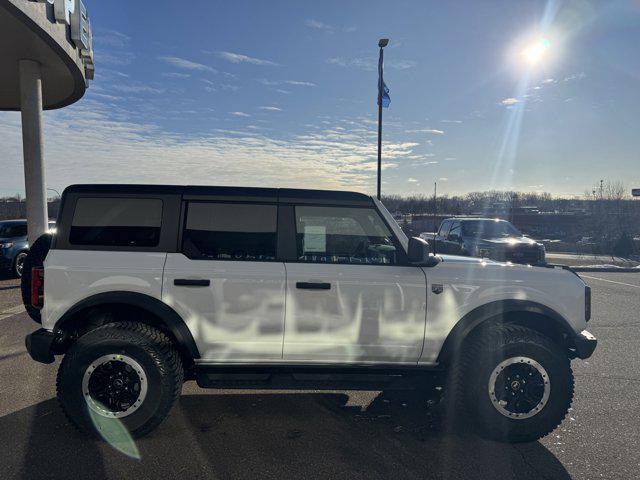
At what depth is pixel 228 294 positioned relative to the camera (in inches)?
132

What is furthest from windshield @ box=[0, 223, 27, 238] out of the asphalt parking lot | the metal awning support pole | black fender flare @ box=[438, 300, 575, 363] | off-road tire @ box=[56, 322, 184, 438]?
black fender flare @ box=[438, 300, 575, 363]

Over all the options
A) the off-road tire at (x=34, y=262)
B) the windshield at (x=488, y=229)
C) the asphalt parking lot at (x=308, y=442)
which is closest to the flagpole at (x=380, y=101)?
the windshield at (x=488, y=229)

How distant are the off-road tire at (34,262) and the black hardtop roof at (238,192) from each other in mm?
628

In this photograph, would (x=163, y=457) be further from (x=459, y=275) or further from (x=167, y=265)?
(x=459, y=275)

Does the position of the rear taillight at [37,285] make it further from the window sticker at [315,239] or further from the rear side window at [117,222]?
the window sticker at [315,239]

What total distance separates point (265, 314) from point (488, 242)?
9725mm

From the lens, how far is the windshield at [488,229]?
40.7 ft

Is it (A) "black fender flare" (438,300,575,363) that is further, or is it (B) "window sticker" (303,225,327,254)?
(B) "window sticker" (303,225,327,254)

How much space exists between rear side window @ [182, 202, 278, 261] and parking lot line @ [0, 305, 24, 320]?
5.75 m

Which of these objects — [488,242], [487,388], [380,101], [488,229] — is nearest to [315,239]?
[487,388]

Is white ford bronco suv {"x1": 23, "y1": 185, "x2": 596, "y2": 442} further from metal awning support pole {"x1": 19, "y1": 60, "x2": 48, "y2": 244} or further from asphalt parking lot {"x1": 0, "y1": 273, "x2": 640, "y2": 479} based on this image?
metal awning support pole {"x1": 19, "y1": 60, "x2": 48, "y2": 244}

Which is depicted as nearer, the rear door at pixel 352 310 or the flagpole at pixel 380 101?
the rear door at pixel 352 310

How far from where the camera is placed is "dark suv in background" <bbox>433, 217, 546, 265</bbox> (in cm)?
1147

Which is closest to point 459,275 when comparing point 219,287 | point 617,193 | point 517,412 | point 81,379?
point 517,412
